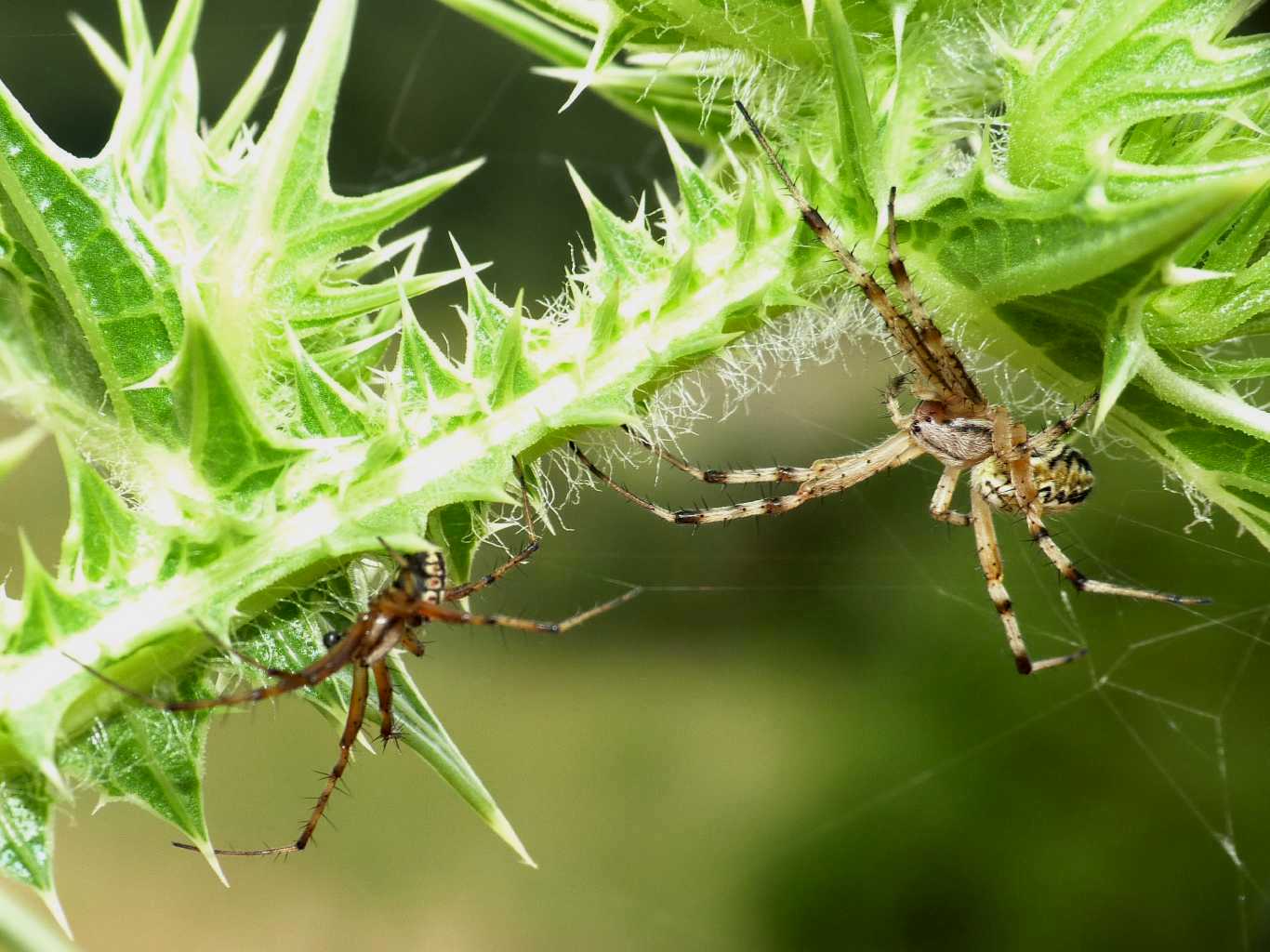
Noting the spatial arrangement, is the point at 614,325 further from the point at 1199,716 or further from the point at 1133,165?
the point at 1199,716

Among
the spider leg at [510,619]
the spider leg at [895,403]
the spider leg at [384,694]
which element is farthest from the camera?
the spider leg at [895,403]

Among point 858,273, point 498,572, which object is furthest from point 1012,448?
point 498,572

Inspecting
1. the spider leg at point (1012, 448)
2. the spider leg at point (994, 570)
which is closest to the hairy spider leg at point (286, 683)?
the spider leg at point (1012, 448)

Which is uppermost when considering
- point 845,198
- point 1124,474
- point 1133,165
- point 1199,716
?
point 845,198

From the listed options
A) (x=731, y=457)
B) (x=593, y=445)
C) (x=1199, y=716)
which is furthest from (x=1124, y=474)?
(x=593, y=445)

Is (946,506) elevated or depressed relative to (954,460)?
depressed

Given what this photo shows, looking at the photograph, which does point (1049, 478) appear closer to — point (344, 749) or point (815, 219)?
point (815, 219)

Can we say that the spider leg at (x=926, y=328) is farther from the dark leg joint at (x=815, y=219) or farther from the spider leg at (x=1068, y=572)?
the spider leg at (x=1068, y=572)
